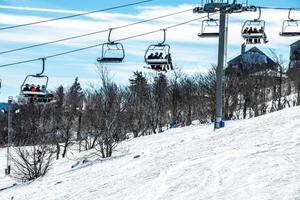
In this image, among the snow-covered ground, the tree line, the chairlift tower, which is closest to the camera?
the snow-covered ground

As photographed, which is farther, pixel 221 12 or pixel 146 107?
pixel 146 107

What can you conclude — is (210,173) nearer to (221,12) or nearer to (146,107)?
(221,12)

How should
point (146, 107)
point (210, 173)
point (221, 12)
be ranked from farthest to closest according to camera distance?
1. point (146, 107)
2. point (221, 12)
3. point (210, 173)

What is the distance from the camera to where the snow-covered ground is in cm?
1392

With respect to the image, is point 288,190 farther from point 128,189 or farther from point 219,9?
point 219,9

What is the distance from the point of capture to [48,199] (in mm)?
20859

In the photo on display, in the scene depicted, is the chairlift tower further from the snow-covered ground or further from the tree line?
the tree line

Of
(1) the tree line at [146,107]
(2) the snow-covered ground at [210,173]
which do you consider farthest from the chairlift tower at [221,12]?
(1) the tree line at [146,107]

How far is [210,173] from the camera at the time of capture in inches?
651

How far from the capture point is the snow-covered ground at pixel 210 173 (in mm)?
13922

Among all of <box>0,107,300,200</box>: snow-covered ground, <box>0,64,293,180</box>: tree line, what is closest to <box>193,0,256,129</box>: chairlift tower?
<box>0,107,300,200</box>: snow-covered ground

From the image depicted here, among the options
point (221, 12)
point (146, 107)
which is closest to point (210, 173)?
point (221, 12)

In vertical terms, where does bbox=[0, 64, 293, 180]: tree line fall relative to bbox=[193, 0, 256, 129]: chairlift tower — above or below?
below

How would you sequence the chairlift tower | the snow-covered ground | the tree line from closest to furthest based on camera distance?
the snow-covered ground < the chairlift tower < the tree line
